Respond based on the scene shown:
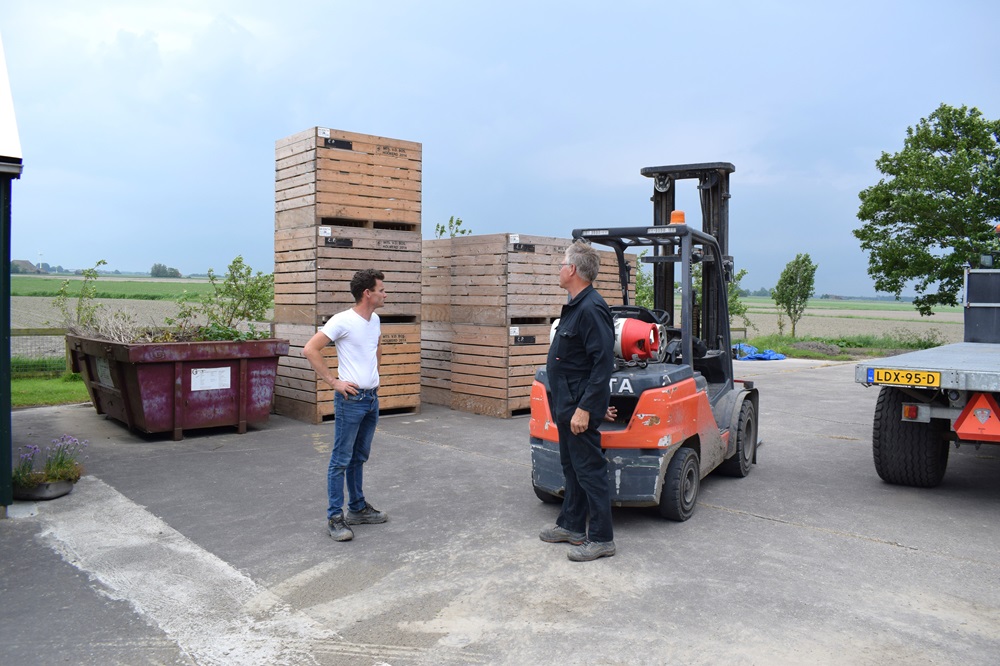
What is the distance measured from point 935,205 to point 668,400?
23864 mm

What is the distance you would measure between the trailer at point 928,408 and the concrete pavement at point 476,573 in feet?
0.90

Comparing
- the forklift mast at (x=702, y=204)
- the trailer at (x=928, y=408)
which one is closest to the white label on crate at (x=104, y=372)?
the forklift mast at (x=702, y=204)

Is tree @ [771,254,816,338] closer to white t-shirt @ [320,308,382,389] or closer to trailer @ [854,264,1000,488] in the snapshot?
trailer @ [854,264,1000,488]

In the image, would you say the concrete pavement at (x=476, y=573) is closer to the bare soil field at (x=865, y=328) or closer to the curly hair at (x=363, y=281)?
the curly hair at (x=363, y=281)

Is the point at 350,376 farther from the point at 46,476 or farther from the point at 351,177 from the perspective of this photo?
the point at 351,177

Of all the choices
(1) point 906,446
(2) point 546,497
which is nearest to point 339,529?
(2) point 546,497

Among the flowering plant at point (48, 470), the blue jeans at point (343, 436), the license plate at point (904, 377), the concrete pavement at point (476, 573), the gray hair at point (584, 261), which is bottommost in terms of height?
the concrete pavement at point (476, 573)

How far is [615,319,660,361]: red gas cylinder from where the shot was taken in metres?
5.78

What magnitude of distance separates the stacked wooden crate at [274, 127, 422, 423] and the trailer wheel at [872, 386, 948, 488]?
237 inches

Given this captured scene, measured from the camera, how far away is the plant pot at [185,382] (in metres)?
8.73

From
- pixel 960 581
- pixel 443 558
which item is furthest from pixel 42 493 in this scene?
pixel 960 581

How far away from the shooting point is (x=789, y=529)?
5.80 metres

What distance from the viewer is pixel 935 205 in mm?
25250

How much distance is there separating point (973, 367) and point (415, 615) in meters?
4.82
